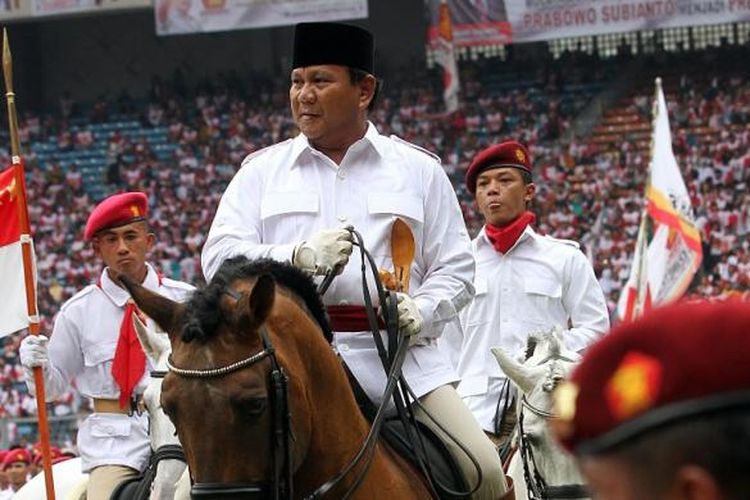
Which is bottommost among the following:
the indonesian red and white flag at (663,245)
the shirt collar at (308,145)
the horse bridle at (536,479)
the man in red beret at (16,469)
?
the man in red beret at (16,469)

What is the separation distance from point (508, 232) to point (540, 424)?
84.2 inches

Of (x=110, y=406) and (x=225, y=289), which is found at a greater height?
(x=225, y=289)

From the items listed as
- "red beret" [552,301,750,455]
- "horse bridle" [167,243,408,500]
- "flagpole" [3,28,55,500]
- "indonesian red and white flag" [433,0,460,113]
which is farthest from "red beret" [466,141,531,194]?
"indonesian red and white flag" [433,0,460,113]

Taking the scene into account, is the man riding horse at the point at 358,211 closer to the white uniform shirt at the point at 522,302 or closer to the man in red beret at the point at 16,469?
the white uniform shirt at the point at 522,302

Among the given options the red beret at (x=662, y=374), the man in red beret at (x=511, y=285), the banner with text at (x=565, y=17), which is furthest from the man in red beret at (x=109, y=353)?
the banner with text at (x=565, y=17)

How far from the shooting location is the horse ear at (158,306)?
484cm

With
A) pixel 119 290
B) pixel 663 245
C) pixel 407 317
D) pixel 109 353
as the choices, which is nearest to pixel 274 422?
pixel 407 317

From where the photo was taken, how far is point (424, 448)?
18.5 ft

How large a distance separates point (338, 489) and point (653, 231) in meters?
11.3

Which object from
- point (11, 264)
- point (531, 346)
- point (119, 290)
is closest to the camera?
point (531, 346)

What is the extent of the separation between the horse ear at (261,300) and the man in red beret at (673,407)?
278 centimetres

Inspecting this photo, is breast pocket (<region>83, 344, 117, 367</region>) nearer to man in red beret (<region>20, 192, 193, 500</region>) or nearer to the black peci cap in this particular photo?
man in red beret (<region>20, 192, 193, 500</region>)

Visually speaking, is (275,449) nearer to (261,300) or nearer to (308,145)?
(261,300)

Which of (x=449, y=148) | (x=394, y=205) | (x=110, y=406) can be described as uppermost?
(x=394, y=205)
